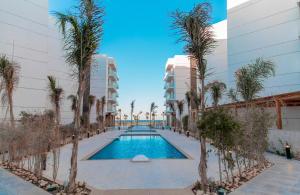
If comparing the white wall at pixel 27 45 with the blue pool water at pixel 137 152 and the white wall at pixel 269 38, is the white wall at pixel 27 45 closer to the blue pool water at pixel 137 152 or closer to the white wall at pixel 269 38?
the blue pool water at pixel 137 152

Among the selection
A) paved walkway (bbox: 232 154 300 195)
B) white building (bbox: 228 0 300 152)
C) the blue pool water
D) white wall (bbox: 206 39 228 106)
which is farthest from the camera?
white wall (bbox: 206 39 228 106)

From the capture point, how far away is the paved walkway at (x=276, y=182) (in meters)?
5.79

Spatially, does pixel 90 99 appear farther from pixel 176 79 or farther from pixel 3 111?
pixel 176 79

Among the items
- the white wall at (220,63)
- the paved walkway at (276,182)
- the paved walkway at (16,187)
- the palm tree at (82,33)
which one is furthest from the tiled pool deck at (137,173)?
the white wall at (220,63)

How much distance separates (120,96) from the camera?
59.5 metres

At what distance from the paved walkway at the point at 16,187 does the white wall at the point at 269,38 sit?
1708 cm

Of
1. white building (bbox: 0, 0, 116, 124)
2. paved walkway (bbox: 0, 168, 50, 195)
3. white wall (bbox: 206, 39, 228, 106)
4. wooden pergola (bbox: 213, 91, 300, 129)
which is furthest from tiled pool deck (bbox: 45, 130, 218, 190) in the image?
white wall (bbox: 206, 39, 228, 106)

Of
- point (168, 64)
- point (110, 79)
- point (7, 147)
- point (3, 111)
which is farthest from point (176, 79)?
point (7, 147)

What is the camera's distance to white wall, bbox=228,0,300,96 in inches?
664

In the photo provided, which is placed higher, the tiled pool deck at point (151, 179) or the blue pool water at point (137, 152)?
the tiled pool deck at point (151, 179)

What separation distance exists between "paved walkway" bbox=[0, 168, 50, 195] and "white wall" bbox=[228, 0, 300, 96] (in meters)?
17.1

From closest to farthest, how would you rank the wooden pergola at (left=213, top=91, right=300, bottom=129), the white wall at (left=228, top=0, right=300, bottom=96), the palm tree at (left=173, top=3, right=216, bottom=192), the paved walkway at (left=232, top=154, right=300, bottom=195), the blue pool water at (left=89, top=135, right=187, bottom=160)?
the paved walkway at (left=232, top=154, right=300, bottom=195), the palm tree at (left=173, top=3, right=216, bottom=192), the wooden pergola at (left=213, top=91, right=300, bottom=129), the blue pool water at (left=89, top=135, right=187, bottom=160), the white wall at (left=228, top=0, right=300, bottom=96)

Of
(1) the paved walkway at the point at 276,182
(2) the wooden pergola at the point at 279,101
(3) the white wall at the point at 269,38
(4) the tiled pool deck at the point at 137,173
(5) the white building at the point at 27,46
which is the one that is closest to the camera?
(1) the paved walkway at the point at 276,182

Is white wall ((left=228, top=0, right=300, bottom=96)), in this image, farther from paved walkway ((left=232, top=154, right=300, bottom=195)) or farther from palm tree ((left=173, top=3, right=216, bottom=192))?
palm tree ((left=173, top=3, right=216, bottom=192))
